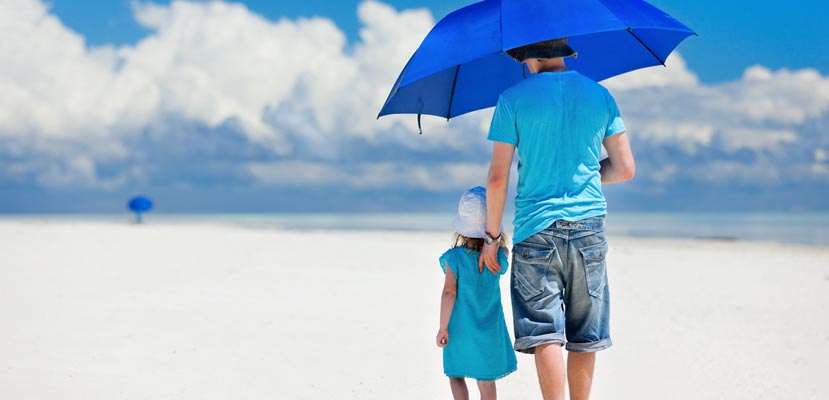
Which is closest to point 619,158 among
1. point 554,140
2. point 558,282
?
point 554,140

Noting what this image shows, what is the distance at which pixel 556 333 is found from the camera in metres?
3.15

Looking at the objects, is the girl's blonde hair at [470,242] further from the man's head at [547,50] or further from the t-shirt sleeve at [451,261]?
the man's head at [547,50]

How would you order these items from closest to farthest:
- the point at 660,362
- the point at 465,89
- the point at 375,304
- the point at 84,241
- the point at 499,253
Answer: the point at 499,253 < the point at 465,89 < the point at 660,362 < the point at 375,304 < the point at 84,241

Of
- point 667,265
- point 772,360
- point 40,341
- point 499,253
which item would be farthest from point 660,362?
point 667,265

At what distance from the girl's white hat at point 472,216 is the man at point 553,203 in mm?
187

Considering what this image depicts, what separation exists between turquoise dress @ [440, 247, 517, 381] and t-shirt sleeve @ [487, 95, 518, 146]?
0.62m

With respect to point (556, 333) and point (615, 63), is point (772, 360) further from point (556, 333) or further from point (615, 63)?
point (556, 333)

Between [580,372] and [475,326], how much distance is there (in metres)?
0.55

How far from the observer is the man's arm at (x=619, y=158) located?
3.29 metres

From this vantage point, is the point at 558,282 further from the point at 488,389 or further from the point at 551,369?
the point at 488,389

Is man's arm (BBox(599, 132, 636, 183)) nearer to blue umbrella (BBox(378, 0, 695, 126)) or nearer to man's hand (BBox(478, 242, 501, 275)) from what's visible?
blue umbrella (BBox(378, 0, 695, 126))

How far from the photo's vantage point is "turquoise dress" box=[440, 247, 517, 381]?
3.52m

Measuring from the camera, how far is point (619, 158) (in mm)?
3314

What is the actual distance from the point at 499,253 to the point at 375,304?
4.89m
